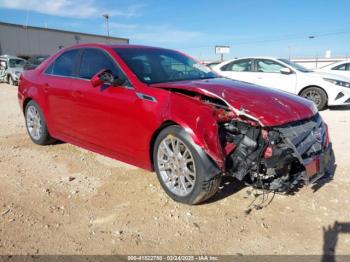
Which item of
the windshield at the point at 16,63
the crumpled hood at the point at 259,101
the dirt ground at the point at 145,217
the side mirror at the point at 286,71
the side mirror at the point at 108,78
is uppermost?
the windshield at the point at 16,63

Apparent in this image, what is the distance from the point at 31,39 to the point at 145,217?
4507 cm

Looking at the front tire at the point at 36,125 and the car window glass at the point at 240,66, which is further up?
the car window glass at the point at 240,66

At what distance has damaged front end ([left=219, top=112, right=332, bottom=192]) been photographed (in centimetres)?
340

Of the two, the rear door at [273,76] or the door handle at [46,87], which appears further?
the rear door at [273,76]

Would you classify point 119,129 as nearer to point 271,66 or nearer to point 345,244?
point 345,244

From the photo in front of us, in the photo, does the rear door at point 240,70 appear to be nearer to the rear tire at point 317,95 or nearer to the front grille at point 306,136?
the rear tire at point 317,95

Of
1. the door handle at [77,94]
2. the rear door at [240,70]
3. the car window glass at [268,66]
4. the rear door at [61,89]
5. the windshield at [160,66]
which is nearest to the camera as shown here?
the windshield at [160,66]

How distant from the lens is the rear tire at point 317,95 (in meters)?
9.44

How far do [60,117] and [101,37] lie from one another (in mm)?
52801

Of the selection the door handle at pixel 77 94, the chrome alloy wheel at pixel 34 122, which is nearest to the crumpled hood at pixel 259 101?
the door handle at pixel 77 94

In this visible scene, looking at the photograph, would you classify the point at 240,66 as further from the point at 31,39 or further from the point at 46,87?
the point at 31,39

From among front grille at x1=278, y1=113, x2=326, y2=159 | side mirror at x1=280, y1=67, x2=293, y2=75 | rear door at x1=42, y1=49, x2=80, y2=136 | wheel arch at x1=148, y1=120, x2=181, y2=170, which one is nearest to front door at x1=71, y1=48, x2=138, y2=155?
rear door at x1=42, y1=49, x2=80, y2=136

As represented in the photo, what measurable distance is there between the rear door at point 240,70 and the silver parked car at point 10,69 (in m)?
13.8

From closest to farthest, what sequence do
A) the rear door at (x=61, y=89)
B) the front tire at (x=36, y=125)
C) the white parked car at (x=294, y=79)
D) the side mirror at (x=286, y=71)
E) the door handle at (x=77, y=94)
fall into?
the door handle at (x=77, y=94), the rear door at (x=61, y=89), the front tire at (x=36, y=125), the white parked car at (x=294, y=79), the side mirror at (x=286, y=71)
